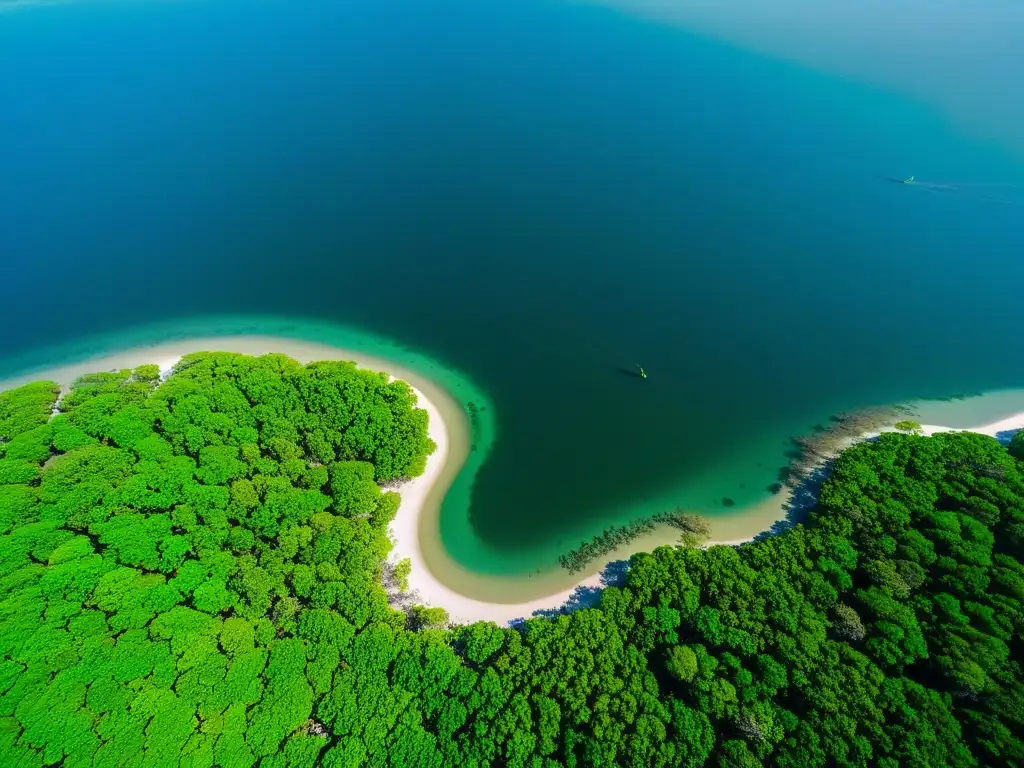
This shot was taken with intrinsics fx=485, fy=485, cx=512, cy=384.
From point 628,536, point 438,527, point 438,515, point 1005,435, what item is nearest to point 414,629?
point 438,527

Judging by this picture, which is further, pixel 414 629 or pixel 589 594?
pixel 589 594

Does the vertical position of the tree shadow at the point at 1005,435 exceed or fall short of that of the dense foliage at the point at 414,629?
it exceeds it

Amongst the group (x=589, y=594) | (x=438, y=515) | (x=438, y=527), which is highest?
(x=438, y=515)

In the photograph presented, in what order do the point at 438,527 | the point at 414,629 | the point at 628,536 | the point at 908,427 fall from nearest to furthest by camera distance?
1. the point at 414,629
2. the point at 628,536
3. the point at 438,527
4. the point at 908,427

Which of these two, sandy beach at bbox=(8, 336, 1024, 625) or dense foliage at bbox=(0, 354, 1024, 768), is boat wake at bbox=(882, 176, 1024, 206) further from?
dense foliage at bbox=(0, 354, 1024, 768)

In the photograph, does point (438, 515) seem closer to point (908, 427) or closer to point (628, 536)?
point (628, 536)

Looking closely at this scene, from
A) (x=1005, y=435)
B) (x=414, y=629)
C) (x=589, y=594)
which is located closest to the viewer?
(x=414, y=629)

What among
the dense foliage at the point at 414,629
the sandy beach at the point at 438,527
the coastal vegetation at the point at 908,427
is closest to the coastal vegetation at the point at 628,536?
the sandy beach at the point at 438,527

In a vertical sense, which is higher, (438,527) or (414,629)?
(438,527)

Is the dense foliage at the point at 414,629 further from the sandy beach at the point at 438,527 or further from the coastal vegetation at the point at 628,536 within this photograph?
the coastal vegetation at the point at 628,536

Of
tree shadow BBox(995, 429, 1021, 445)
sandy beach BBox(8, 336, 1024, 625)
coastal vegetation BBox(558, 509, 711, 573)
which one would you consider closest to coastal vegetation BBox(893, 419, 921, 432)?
sandy beach BBox(8, 336, 1024, 625)
